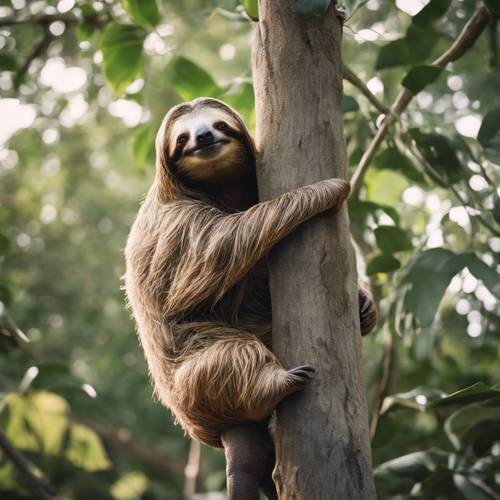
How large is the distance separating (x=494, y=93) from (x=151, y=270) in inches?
157

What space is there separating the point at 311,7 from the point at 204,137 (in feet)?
3.63

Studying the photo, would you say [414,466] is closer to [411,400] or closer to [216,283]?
[411,400]

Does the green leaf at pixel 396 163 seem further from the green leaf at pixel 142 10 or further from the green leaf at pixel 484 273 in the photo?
the green leaf at pixel 142 10

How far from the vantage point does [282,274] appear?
12.6ft

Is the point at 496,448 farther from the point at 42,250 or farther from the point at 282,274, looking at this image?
the point at 42,250

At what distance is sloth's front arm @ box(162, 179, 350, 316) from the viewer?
12.6ft

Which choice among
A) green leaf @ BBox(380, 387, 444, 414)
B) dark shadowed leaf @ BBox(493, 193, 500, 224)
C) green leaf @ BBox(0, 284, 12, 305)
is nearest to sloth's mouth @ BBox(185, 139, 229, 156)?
dark shadowed leaf @ BBox(493, 193, 500, 224)

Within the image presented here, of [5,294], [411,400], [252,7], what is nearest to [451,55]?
[252,7]

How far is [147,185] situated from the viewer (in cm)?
1374

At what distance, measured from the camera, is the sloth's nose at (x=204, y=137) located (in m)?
4.61

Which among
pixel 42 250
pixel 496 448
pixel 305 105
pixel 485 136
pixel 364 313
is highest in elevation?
pixel 305 105

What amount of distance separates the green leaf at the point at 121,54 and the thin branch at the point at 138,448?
8.18 m

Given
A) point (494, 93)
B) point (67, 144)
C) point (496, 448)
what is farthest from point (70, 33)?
point (496, 448)

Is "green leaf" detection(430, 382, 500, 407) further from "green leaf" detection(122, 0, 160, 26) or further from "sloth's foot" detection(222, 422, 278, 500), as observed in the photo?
"green leaf" detection(122, 0, 160, 26)
